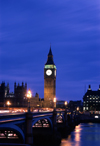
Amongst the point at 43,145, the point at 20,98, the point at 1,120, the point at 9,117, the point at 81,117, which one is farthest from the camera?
the point at 81,117

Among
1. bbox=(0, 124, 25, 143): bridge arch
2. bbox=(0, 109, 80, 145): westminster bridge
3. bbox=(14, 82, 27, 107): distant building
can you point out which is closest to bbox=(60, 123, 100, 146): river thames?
bbox=(0, 109, 80, 145): westminster bridge

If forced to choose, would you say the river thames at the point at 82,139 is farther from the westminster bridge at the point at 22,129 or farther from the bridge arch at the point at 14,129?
the bridge arch at the point at 14,129

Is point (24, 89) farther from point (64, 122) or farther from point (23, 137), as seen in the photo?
point (23, 137)

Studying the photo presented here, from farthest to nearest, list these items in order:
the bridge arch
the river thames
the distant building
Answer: the distant building
the river thames
the bridge arch

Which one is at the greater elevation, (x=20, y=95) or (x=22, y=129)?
(x=20, y=95)

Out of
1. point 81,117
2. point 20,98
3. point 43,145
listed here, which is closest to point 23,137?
point 43,145

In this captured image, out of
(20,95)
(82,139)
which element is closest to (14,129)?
(82,139)

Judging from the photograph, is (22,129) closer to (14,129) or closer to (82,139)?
(14,129)

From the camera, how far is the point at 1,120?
112 feet

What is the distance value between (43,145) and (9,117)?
2727 cm

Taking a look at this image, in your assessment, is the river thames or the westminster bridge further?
the river thames

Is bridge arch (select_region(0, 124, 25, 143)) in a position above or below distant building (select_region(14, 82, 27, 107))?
below

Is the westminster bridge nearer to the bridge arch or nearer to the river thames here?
the bridge arch

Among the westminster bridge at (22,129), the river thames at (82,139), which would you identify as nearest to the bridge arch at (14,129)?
the westminster bridge at (22,129)
